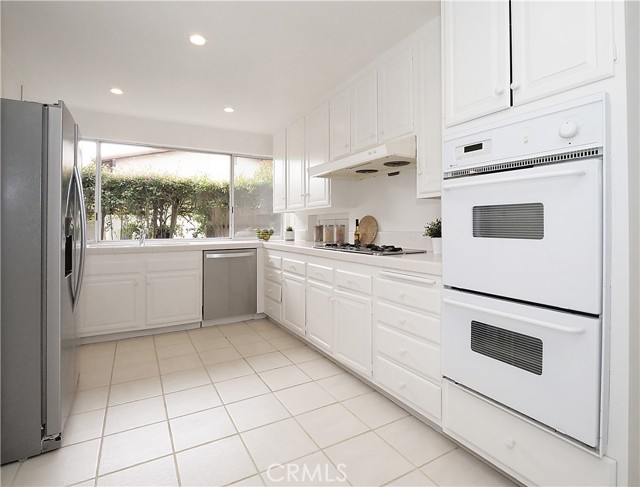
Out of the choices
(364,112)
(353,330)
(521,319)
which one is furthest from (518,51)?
(353,330)

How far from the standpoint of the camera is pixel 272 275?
12.9 ft

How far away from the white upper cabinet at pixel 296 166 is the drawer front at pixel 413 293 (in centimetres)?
201

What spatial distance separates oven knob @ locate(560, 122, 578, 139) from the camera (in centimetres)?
125

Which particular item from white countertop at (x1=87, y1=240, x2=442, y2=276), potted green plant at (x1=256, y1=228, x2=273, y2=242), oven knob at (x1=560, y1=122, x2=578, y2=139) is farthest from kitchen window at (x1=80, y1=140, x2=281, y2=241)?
oven knob at (x1=560, y1=122, x2=578, y2=139)

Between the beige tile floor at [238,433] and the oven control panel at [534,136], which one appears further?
the beige tile floor at [238,433]

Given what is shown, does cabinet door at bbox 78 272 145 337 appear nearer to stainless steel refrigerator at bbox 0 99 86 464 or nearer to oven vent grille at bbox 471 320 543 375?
stainless steel refrigerator at bbox 0 99 86 464

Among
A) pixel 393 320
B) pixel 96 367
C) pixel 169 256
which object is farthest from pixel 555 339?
pixel 169 256

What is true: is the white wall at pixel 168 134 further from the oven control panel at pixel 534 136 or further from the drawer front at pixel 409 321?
the oven control panel at pixel 534 136

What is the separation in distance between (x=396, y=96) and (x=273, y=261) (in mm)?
2144

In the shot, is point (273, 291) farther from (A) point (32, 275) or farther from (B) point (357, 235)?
(A) point (32, 275)

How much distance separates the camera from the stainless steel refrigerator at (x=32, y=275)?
1637mm

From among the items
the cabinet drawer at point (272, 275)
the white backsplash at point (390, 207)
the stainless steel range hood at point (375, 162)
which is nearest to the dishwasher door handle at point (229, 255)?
the cabinet drawer at point (272, 275)

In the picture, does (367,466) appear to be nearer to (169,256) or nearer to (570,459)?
(570,459)

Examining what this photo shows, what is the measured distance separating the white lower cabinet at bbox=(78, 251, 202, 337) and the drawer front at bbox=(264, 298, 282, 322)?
745 millimetres
